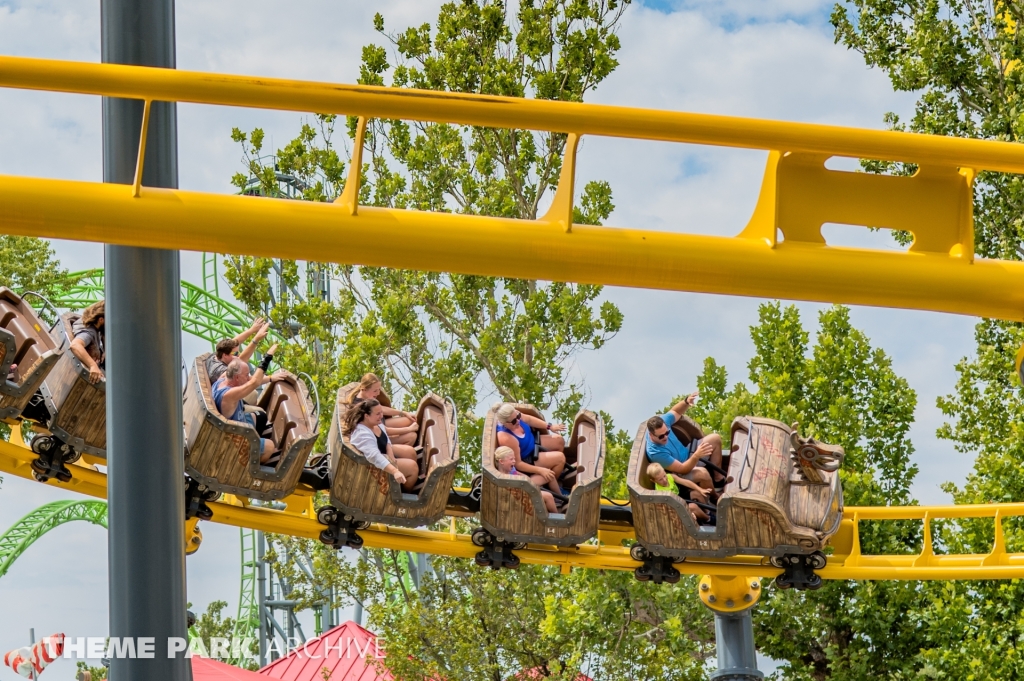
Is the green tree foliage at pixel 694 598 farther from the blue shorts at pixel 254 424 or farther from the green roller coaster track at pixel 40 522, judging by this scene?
the green roller coaster track at pixel 40 522

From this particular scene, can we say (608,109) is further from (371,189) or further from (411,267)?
(371,189)

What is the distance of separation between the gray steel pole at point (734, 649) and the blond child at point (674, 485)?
1.46 m

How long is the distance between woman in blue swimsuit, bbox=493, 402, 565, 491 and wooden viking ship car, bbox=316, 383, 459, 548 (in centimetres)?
29

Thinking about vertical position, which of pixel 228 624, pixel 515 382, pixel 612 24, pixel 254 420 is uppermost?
pixel 612 24

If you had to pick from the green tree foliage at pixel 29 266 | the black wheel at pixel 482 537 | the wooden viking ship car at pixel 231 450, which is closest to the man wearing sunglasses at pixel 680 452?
the black wheel at pixel 482 537

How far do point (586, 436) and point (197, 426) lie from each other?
187cm

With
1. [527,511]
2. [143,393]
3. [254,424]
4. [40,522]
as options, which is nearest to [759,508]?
[527,511]

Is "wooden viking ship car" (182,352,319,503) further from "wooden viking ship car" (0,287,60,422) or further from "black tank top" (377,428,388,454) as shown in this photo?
"wooden viking ship car" (0,287,60,422)

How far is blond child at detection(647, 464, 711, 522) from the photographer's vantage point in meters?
5.71

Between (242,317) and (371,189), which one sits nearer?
(371,189)

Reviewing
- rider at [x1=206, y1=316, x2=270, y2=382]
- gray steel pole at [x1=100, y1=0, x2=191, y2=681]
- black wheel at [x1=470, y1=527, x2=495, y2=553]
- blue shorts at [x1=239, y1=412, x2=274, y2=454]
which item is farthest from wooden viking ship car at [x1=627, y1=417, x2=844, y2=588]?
gray steel pole at [x1=100, y1=0, x2=191, y2=681]

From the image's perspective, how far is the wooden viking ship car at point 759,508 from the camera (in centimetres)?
562

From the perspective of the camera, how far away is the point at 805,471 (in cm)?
575

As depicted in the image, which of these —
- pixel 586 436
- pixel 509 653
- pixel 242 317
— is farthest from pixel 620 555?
pixel 242 317
